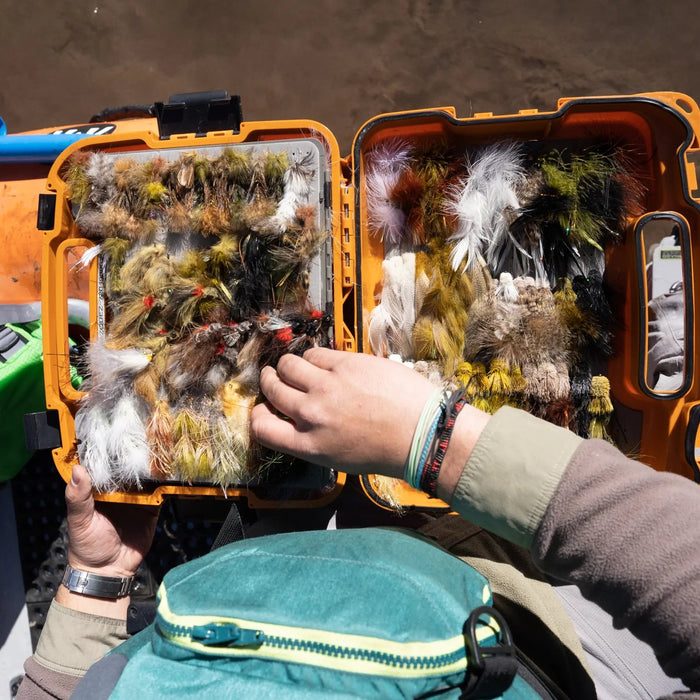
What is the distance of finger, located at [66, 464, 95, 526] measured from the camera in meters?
1.28

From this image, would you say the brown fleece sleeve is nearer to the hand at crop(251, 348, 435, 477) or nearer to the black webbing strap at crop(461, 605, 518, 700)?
the black webbing strap at crop(461, 605, 518, 700)

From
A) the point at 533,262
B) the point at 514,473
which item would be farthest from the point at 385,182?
the point at 514,473

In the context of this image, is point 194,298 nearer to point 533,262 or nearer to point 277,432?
point 277,432

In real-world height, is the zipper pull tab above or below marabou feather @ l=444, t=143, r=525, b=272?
below

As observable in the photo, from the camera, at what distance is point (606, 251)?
4.33ft

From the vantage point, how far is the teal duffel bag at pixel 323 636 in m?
0.70

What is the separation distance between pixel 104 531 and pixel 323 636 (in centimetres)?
87

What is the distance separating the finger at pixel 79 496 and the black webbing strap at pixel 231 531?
0.37 metres

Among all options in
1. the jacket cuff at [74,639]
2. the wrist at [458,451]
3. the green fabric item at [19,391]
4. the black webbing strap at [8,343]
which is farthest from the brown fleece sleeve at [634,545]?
the black webbing strap at [8,343]

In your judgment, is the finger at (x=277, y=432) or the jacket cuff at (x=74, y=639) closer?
the finger at (x=277, y=432)

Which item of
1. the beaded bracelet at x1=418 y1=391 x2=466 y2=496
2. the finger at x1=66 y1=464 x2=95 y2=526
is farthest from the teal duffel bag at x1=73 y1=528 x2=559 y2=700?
the finger at x1=66 y1=464 x2=95 y2=526

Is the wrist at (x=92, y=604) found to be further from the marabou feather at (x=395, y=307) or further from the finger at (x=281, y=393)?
the marabou feather at (x=395, y=307)

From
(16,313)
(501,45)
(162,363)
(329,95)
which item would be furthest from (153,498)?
(501,45)

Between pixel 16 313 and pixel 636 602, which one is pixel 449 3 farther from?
pixel 636 602
